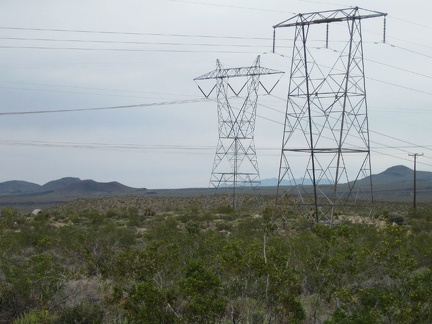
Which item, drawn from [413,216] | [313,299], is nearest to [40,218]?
[413,216]

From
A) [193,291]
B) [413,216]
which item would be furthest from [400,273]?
[413,216]

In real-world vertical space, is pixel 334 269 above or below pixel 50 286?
above

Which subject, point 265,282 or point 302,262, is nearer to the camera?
point 265,282

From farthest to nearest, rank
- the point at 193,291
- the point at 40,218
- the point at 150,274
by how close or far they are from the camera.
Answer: the point at 40,218 < the point at 150,274 < the point at 193,291

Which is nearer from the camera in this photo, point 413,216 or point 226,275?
point 226,275

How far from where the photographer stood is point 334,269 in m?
16.2

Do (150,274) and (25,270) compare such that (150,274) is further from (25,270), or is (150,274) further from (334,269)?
(25,270)

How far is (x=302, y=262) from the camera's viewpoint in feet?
72.6

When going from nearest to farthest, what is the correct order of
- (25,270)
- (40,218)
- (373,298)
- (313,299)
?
(373,298), (313,299), (25,270), (40,218)

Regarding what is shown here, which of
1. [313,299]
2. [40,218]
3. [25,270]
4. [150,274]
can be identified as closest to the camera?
[150,274]

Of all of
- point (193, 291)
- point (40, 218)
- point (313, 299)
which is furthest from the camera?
point (40, 218)

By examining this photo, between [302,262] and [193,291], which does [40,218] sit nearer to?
[302,262]

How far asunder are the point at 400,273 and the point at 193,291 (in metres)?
5.11

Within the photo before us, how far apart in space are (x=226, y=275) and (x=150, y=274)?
1.97m
